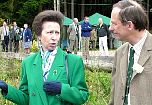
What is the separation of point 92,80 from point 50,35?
4.94 m

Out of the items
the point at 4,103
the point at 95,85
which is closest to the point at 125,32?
the point at 4,103

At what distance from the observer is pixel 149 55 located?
3662 millimetres

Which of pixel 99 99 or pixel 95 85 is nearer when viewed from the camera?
pixel 99 99

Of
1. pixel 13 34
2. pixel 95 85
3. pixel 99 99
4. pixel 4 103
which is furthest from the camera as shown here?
pixel 13 34

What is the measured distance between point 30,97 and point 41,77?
20cm

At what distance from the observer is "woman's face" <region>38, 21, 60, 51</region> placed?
3846mm

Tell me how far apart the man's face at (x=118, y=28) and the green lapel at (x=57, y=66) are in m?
0.52

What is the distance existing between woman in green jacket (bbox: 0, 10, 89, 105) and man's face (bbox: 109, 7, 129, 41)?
422mm

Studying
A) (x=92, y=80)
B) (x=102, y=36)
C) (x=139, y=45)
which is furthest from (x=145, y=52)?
(x=102, y=36)

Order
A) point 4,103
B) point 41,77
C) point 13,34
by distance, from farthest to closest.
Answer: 1. point 13,34
2. point 4,103
3. point 41,77

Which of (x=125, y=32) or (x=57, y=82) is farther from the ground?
(x=125, y=32)

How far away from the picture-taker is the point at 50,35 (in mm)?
3857

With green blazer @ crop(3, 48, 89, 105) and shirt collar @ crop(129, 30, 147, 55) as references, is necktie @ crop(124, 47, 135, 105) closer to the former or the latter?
shirt collar @ crop(129, 30, 147, 55)

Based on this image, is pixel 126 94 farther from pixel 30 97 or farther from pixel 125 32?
pixel 30 97
